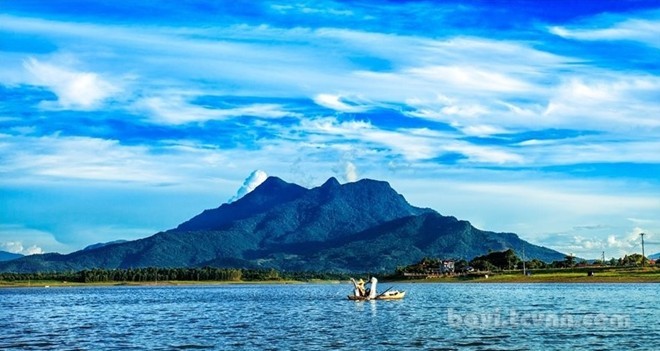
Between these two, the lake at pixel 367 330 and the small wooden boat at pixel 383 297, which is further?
the small wooden boat at pixel 383 297

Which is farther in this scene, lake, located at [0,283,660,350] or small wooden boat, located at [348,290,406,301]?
small wooden boat, located at [348,290,406,301]

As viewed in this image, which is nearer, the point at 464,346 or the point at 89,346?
the point at 464,346

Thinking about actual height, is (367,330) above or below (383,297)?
below

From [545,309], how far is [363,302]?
41.2 m

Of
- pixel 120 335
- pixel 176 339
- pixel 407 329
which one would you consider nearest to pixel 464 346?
pixel 407 329

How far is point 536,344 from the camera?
58.2 metres

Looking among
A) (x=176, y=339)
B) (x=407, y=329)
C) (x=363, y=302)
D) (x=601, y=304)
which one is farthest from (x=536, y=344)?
(x=363, y=302)

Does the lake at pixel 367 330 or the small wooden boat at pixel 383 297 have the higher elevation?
the small wooden boat at pixel 383 297

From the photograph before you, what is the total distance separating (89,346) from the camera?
214 feet

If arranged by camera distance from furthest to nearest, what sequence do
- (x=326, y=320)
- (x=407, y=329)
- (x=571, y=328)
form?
1. (x=326, y=320)
2. (x=407, y=329)
3. (x=571, y=328)

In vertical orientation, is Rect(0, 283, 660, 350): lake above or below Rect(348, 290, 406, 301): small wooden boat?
below

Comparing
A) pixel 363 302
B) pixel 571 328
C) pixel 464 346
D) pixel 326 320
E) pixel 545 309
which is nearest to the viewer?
pixel 464 346

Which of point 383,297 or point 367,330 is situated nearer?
point 367,330

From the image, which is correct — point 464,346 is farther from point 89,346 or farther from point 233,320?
point 233,320
